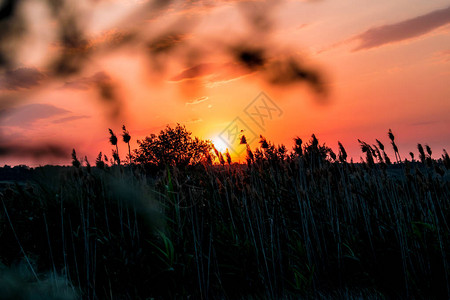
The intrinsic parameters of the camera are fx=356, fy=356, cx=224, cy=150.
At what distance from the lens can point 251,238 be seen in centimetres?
414

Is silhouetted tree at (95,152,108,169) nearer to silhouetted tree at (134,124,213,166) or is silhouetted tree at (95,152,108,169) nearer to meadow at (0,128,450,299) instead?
meadow at (0,128,450,299)

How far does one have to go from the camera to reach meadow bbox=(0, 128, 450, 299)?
144 inches

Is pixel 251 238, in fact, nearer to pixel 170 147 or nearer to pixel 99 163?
pixel 99 163

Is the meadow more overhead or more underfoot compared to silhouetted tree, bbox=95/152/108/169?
more underfoot

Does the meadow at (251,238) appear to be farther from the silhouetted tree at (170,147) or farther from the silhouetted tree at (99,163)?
the silhouetted tree at (170,147)

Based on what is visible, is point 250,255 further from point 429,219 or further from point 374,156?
point 429,219

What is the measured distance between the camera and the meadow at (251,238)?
366 cm

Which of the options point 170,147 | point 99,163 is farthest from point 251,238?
point 170,147

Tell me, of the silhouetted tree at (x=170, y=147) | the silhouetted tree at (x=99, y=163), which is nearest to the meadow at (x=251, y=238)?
the silhouetted tree at (x=99, y=163)

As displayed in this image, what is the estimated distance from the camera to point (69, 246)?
175 inches

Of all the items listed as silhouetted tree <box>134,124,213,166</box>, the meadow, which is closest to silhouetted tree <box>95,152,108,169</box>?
the meadow

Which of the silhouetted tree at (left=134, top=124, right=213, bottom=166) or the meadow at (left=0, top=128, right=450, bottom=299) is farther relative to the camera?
the silhouetted tree at (left=134, top=124, right=213, bottom=166)

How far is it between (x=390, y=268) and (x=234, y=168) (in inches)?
97.7

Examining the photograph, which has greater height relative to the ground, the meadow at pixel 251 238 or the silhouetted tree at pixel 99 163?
the silhouetted tree at pixel 99 163
